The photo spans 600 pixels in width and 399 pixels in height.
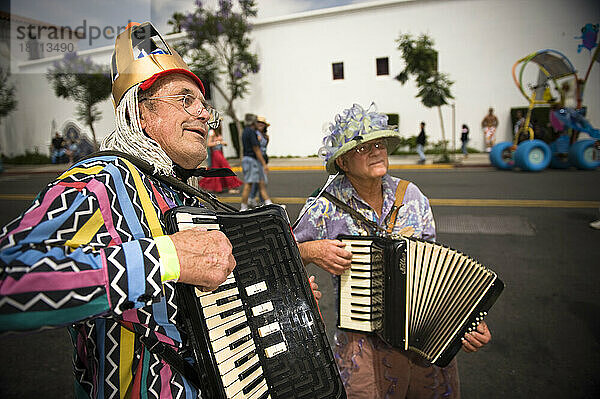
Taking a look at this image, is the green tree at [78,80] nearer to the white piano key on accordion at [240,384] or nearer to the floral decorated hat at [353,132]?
the floral decorated hat at [353,132]

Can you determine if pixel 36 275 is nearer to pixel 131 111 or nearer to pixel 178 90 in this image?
pixel 131 111

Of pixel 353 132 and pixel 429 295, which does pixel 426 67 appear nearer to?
pixel 353 132

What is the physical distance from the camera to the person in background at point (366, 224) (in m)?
1.97

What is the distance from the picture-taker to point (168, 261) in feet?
3.09

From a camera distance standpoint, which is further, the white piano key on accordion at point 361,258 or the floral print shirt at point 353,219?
the floral print shirt at point 353,219

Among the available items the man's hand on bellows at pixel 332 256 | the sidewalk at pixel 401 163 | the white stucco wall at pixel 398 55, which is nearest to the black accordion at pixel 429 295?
the man's hand on bellows at pixel 332 256

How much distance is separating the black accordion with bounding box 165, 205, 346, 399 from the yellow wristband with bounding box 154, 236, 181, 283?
0.14 meters

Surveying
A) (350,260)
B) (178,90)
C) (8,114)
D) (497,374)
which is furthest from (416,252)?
(8,114)

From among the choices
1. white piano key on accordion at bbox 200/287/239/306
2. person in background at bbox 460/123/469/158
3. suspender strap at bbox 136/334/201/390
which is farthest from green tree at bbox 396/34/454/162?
suspender strap at bbox 136/334/201/390

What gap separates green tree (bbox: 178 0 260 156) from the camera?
58.5 ft

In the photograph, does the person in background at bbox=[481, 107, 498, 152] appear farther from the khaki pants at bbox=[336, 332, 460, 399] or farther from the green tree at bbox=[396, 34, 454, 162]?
the khaki pants at bbox=[336, 332, 460, 399]

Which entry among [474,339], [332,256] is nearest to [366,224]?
[332,256]

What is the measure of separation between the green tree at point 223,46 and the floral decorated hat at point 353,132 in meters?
16.7

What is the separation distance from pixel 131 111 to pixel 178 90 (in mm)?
180
